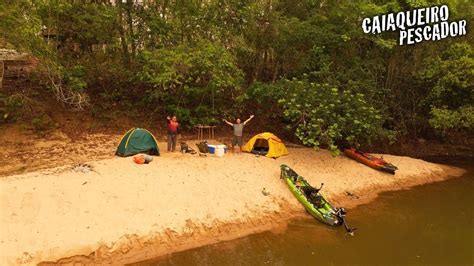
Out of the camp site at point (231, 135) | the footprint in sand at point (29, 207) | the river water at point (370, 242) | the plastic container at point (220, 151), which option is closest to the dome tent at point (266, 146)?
the camp site at point (231, 135)

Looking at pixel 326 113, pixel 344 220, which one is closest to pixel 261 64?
pixel 326 113

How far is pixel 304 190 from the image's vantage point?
555 inches

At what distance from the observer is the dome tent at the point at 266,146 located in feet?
55.3

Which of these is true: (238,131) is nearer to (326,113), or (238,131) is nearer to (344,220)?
(326,113)

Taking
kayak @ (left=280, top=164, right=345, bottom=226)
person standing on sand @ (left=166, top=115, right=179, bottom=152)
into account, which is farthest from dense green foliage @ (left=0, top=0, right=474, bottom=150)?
person standing on sand @ (left=166, top=115, right=179, bottom=152)

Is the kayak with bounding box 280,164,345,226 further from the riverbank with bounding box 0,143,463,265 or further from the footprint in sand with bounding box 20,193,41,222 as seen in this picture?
the footprint in sand with bounding box 20,193,41,222

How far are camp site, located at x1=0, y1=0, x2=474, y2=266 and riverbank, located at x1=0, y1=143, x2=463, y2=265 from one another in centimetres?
5

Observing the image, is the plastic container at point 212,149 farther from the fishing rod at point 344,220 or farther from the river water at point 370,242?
the fishing rod at point 344,220

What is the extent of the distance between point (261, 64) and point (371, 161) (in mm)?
8533

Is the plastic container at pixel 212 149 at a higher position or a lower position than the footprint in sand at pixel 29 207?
higher

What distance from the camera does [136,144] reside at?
14805mm

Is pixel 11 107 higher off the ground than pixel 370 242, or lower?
higher

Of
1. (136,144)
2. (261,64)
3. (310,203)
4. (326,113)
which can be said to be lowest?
(310,203)

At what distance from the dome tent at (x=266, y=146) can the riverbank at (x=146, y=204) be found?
542mm
